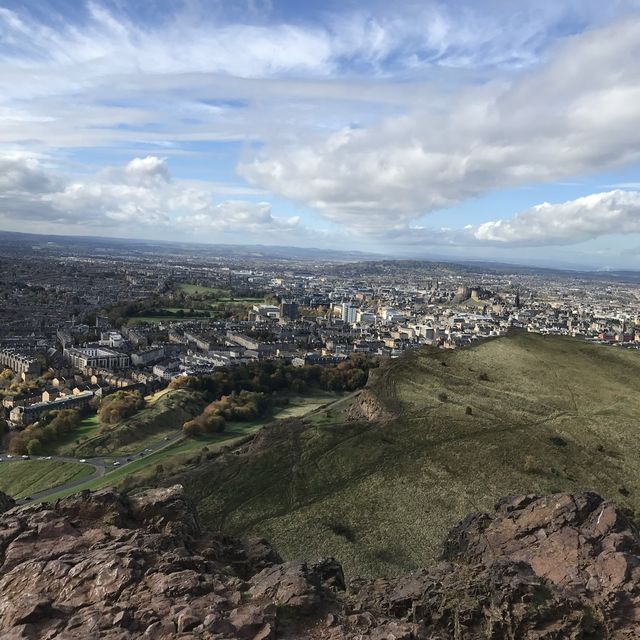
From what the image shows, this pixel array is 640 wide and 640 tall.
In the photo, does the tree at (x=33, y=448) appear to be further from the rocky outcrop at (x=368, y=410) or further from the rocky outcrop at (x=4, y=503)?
the rocky outcrop at (x=4, y=503)

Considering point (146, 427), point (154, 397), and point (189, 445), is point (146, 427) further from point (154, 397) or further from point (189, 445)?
point (154, 397)

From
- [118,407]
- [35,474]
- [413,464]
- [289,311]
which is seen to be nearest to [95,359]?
[118,407]

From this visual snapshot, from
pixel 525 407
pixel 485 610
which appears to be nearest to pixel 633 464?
pixel 525 407

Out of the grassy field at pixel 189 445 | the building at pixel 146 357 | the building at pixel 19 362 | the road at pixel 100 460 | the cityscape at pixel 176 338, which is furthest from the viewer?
the building at pixel 146 357

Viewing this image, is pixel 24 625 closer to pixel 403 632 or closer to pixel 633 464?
pixel 403 632

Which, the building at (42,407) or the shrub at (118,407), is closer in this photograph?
the shrub at (118,407)

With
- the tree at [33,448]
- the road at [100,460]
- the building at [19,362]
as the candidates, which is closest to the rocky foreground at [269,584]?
the road at [100,460]

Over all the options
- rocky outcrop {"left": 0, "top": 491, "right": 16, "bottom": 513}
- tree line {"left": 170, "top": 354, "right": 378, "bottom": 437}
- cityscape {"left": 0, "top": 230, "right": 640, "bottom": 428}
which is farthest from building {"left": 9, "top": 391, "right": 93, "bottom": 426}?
rocky outcrop {"left": 0, "top": 491, "right": 16, "bottom": 513}
